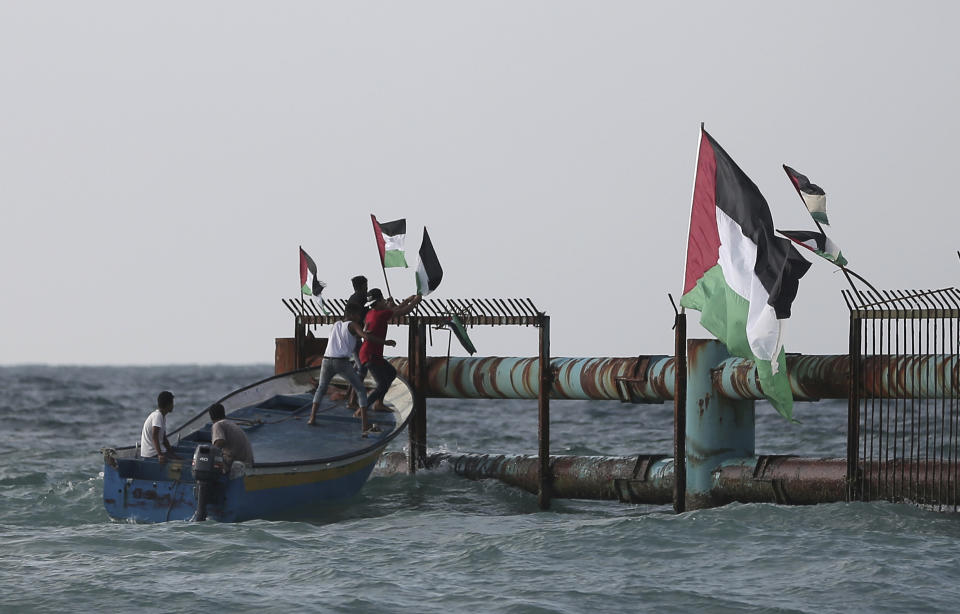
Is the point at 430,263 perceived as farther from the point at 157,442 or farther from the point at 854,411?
the point at 854,411

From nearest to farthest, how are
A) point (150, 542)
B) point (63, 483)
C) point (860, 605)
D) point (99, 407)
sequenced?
point (860, 605) → point (150, 542) → point (63, 483) → point (99, 407)

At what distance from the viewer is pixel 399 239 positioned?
2173cm

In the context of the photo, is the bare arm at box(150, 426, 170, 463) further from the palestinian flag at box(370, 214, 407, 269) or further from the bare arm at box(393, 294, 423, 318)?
the palestinian flag at box(370, 214, 407, 269)

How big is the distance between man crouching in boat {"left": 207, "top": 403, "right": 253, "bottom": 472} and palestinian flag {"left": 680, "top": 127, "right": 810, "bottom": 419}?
20.7 feet

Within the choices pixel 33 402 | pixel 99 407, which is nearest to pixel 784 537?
pixel 99 407

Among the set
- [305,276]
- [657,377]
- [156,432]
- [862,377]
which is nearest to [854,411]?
[862,377]

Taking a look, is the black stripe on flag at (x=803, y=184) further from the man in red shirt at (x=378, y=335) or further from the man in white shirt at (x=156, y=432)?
the man in white shirt at (x=156, y=432)

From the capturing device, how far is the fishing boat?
17.1 m

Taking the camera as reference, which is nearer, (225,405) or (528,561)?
(528,561)

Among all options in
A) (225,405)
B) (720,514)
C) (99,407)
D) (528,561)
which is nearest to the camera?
(528,561)

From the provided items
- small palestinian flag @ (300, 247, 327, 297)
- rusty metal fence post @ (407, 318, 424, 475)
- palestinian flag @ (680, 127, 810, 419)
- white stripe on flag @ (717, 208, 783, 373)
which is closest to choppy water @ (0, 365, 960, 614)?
rusty metal fence post @ (407, 318, 424, 475)

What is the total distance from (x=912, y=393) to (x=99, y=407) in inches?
2102

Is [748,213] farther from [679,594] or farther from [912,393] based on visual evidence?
[679,594]

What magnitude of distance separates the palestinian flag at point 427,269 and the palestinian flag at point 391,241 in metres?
0.86
